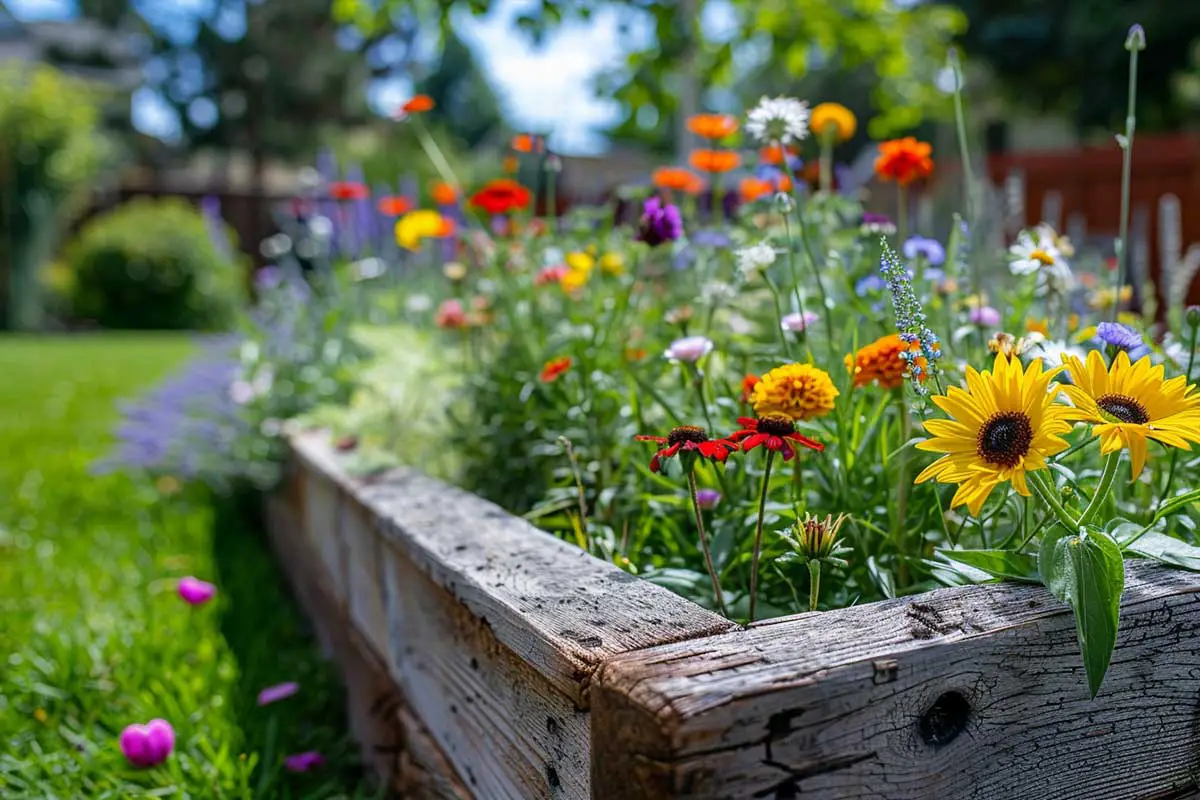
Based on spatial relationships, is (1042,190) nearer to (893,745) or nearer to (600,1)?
(600,1)

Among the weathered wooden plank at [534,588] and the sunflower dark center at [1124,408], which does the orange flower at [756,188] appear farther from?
the sunflower dark center at [1124,408]

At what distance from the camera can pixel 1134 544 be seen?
1.06m

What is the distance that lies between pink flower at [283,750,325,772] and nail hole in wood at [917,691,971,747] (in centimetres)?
109

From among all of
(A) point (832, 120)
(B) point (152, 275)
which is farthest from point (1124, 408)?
(B) point (152, 275)

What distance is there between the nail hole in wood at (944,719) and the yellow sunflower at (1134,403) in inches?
10.1

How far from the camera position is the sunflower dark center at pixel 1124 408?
0.95 m

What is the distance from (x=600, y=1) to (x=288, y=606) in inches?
102

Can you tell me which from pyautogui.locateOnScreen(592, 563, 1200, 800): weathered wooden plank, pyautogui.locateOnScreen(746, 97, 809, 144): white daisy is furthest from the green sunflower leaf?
pyautogui.locateOnScreen(746, 97, 809, 144): white daisy

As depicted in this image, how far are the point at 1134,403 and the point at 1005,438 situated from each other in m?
0.14

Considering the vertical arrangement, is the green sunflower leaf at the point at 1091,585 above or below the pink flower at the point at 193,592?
above

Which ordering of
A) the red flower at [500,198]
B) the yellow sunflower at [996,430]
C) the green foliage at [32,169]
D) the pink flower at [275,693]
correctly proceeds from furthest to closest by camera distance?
the green foliage at [32,169] → the red flower at [500,198] → the pink flower at [275,693] → the yellow sunflower at [996,430]

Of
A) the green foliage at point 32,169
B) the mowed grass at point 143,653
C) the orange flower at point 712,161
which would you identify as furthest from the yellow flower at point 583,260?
the green foliage at point 32,169

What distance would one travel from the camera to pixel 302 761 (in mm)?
1617

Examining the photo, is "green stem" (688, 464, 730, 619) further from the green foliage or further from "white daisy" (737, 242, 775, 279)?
the green foliage
